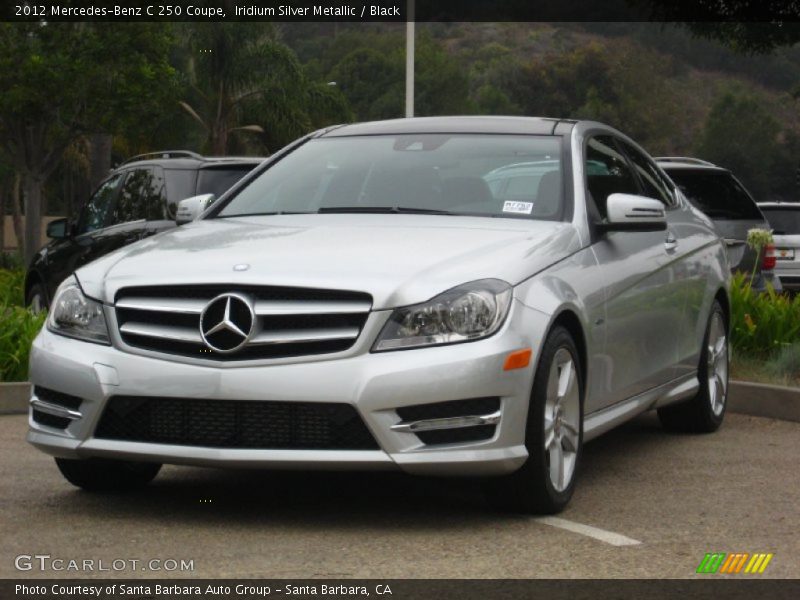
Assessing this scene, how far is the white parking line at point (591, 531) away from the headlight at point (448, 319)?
85cm

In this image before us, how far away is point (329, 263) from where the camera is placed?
621cm

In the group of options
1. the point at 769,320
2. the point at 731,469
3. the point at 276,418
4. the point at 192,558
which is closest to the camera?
the point at 192,558

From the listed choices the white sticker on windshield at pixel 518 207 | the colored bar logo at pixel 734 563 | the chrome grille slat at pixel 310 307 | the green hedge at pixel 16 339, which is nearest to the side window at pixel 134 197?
the green hedge at pixel 16 339

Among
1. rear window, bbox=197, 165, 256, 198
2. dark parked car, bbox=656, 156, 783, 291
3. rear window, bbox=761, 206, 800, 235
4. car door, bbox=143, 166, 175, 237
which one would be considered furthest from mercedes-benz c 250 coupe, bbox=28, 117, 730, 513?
rear window, bbox=761, 206, 800, 235

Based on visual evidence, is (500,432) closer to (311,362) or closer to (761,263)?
(311,362)

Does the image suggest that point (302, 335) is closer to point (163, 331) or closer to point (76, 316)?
point (163, 331)

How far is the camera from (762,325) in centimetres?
1147

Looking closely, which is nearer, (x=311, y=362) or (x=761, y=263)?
(x=311, y=362)

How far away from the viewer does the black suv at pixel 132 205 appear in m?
12.7

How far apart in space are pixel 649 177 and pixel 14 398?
406 centimetres

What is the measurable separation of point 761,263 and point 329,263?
7849mm

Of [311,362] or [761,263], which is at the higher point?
[311,362]

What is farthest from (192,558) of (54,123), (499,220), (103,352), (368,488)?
(54,123)

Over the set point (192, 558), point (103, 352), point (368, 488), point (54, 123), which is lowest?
point (54, 123)
